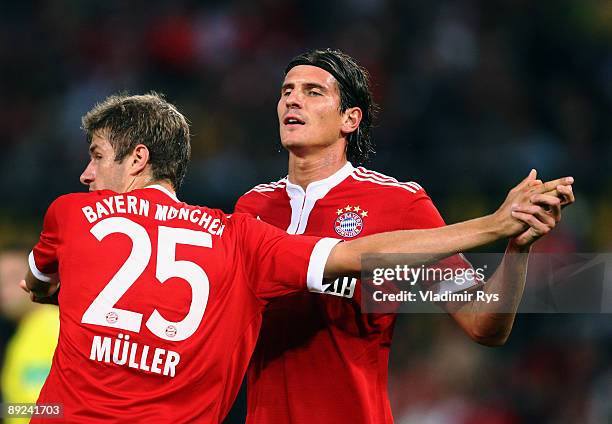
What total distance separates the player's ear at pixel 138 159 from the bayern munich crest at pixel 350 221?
2.96 ft

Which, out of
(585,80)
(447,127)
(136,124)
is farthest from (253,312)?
(585,80)

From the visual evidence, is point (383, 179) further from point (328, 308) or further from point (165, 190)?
point (165, 190)

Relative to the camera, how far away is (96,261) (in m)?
3.43

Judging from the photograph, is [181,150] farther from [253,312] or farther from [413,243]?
[413,243]

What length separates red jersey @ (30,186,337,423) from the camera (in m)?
3.38

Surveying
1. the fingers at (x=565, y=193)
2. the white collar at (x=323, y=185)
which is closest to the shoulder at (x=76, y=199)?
the white collar at (x=323, y=185)

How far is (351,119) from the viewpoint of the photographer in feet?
14.6

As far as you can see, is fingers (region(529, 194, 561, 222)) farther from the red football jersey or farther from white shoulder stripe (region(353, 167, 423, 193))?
white shoulder stripe (region(353, 167, 423, 193))

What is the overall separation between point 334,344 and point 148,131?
1138mm

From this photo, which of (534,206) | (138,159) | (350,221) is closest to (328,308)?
(350,221)

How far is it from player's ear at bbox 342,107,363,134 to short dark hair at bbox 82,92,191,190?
86cm

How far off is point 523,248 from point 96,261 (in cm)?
150

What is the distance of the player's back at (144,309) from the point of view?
11.1 feet

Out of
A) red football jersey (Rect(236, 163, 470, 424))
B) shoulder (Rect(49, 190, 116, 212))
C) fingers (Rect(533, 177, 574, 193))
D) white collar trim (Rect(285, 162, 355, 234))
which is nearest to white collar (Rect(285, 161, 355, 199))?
white collar trim (Rect(285, 162, 355, 234))
